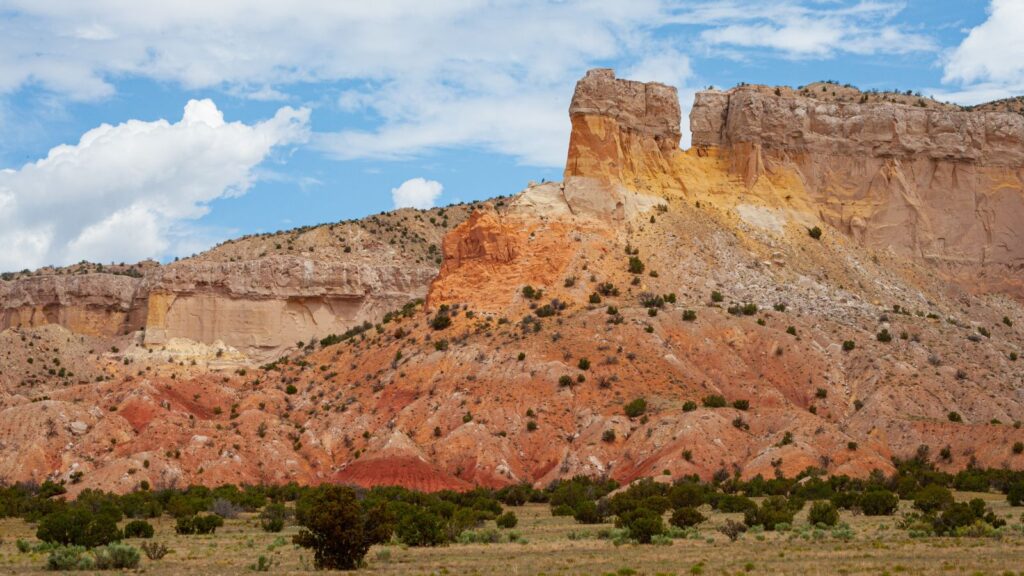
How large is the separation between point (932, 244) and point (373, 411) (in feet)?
112

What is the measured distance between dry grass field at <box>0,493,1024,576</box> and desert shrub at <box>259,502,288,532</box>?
2.27 meters

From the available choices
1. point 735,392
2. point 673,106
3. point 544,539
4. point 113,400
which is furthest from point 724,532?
point 673,106

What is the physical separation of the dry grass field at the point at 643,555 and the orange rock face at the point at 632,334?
54.7 ft

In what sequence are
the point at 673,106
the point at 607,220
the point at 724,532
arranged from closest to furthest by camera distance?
the point at 724,532
the point at 607,220
the point at 673,106

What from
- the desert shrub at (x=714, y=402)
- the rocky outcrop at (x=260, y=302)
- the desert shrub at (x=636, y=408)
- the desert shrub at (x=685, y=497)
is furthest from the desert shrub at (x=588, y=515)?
the rocky outcrop at (x=260, y=302)

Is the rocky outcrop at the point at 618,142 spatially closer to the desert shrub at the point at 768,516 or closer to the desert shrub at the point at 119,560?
the desert shrub at the point at 768,516

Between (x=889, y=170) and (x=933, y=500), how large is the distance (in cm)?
3933

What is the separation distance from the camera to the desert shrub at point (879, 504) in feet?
142

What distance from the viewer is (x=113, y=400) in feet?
213

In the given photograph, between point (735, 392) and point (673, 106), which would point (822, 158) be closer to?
point (673, 106)

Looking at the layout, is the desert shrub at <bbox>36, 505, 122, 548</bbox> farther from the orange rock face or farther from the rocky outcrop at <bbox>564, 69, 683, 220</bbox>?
the rocky outcrop at <bbox>564, 69, 683, 220</bbox>

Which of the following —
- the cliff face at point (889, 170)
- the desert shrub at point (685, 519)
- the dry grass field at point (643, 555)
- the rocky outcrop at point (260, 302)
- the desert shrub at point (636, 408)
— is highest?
the cliff face at point (889, 170)

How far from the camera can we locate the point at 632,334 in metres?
63.7

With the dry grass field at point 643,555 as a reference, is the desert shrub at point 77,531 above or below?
above
